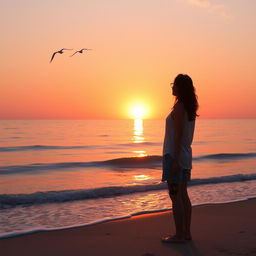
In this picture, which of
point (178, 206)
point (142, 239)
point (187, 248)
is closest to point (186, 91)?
point (178, 206)

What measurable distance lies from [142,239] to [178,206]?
0.78 m

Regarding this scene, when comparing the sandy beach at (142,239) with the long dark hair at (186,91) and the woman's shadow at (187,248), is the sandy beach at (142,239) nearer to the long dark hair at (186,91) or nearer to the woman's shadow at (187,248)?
the woman's shadow at (187,248)

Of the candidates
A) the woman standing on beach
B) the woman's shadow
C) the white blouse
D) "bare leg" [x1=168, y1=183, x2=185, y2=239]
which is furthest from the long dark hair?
the woman's shadow

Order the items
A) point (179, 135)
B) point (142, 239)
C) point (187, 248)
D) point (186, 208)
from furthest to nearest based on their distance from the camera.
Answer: point (142, 239)
point (186, 208)
point (187, 248)
point (179, 135)

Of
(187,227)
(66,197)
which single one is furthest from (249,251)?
(66,197)

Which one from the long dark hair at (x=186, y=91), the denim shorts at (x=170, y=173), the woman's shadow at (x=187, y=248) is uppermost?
the long dark hair at (x=186, y=91)

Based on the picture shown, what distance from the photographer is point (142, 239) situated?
4926 millimetres

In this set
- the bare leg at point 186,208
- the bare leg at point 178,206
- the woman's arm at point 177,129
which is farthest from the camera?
the bare leg at point 186,208

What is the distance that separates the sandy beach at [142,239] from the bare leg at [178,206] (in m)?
0.19

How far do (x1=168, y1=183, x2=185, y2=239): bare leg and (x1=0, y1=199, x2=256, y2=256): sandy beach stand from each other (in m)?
0.19

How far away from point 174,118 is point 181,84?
392mm

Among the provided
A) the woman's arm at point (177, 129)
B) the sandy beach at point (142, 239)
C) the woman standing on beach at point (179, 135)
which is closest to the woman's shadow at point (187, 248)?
the sandy beach at point (142, 239)

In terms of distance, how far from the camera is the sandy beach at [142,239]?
441 cm

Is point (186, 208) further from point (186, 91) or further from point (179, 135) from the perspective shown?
point (186, 91)
